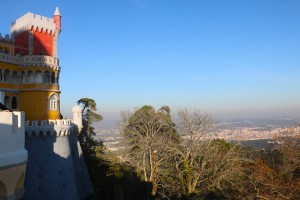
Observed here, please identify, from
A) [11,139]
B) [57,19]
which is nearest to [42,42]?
[57,19]

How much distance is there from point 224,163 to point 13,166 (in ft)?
66.8

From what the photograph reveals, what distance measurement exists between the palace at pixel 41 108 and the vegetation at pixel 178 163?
433 centimetres

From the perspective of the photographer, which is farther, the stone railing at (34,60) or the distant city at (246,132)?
the distant city at (246,132)

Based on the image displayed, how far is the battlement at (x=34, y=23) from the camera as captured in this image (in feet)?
82.5

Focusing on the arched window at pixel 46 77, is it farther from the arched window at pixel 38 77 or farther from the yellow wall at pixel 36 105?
the yellow wall at pixel 36 105

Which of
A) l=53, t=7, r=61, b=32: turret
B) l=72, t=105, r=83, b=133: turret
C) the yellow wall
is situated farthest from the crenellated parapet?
l=53, t=7, r=61, b=32: turret

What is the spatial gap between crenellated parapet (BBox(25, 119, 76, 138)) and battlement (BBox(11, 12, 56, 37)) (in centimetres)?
769

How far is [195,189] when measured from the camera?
2666 cm

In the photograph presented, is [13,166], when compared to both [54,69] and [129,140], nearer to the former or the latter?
[54,69]

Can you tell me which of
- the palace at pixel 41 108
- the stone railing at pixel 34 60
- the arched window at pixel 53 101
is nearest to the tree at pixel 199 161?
the palace at pixel 41 108

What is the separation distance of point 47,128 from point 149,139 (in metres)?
10.9

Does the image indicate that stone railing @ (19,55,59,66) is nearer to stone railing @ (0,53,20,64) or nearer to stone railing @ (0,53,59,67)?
stone railing @ (0,53,59,67)

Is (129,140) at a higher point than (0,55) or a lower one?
lower

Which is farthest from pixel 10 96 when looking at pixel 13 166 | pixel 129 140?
pixel 13 166
